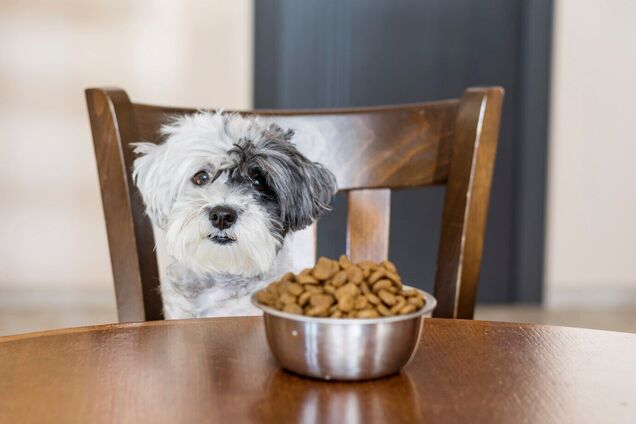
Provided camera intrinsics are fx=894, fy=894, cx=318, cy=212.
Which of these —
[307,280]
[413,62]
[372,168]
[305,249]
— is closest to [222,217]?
[305,249]

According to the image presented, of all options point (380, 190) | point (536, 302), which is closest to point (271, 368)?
point (380, 190)

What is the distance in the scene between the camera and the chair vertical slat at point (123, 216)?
3.43ft

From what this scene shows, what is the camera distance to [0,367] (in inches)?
26.5

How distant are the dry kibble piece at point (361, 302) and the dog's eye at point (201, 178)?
49 cm

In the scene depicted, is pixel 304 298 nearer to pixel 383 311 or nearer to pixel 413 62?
pixel 383 311

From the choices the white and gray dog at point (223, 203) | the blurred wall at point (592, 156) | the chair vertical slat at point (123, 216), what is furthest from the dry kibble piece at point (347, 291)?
the blurred wall at point (592, 156)

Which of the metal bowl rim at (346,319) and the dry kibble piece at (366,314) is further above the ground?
the dry kibble piece at (366,314)

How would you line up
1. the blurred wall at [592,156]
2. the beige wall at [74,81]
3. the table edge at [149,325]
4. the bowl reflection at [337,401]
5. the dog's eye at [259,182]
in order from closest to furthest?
the bowl reflection at [337,401] → the table edge at [149,325] → the dog's eye at [259,182] → the beige wall at [74,81] → the blurred wall at [592,156]

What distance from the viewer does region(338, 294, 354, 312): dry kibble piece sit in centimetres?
62

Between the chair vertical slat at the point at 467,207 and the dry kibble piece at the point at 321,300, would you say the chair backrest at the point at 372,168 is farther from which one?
the dry kibble piece at the point at 321,300

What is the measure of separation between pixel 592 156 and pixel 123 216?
10.1 feet

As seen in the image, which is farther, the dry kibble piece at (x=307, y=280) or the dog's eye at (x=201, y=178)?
the dog's eye at (x=201, y=178)

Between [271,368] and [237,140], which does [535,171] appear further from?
[271,368]

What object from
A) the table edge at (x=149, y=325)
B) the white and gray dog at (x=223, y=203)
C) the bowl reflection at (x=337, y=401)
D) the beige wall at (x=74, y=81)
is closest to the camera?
the bowl reflection at (x=337, y=401)
